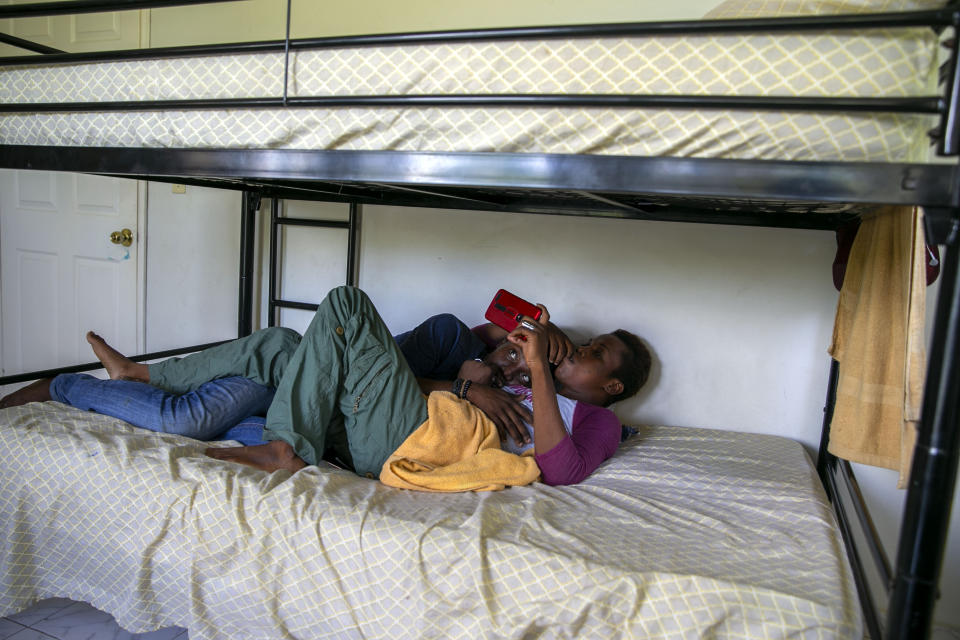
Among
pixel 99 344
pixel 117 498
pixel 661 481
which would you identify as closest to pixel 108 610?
pixel 117 498

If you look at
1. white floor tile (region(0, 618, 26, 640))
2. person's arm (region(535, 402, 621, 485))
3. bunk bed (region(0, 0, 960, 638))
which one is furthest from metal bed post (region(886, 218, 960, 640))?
white floor tile (region(0, 618, 26, 640))

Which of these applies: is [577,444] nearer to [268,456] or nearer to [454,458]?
[454,458]

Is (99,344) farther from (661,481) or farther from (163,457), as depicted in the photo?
(661,481)

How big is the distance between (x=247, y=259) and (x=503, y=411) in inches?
55.2

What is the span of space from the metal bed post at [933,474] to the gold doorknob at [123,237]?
2.88 metres

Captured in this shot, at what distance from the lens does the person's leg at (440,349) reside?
209 cm

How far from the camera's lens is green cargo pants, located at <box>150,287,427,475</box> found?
5.24 feet

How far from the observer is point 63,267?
9.68 ft

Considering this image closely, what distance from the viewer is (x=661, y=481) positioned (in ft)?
5.60

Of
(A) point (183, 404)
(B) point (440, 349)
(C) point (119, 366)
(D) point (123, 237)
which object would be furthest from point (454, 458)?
(D) point (123, 237)

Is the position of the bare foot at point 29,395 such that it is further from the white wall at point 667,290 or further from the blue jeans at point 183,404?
the white wall at point 667,290

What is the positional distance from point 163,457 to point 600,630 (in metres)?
1.02

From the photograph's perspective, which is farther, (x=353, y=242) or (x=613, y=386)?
(x=353, y=242)

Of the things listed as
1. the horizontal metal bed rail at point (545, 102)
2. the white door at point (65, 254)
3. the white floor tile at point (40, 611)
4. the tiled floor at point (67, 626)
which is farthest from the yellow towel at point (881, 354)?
the white door at point (65, 254)
